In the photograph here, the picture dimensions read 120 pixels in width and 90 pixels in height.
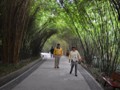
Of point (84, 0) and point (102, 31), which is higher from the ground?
point (84, 0)

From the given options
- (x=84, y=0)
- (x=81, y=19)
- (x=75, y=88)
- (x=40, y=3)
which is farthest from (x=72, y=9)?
(x=75, y=88)

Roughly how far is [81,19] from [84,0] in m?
6.63

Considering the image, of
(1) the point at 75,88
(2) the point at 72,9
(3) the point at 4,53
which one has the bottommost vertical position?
(1) the point at 75,88

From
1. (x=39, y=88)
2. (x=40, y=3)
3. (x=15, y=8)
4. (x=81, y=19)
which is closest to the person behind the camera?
(x=39, y=88)

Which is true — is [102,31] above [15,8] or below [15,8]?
below

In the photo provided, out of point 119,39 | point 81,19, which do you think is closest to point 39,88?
point 119,39

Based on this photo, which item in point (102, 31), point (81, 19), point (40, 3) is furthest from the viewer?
point (40, 3)

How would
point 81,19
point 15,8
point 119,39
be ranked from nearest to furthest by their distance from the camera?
point 119,39, point 15,8, point 81,19

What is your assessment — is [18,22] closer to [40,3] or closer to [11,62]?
[11,62]

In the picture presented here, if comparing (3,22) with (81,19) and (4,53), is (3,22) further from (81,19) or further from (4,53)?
(81,19)

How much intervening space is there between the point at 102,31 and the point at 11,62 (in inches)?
229

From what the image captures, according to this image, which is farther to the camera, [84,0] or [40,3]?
[40,3]

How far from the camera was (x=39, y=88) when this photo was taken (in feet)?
33.7

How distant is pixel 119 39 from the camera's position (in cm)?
1363
